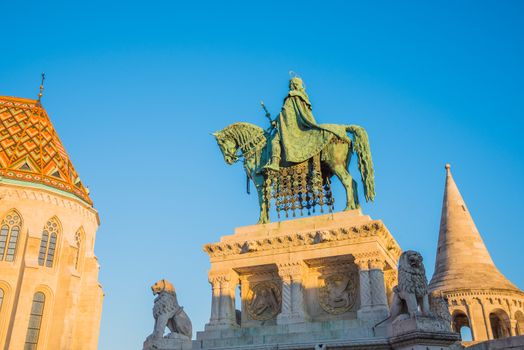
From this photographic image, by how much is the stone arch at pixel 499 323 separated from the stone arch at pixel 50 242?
99.9ft

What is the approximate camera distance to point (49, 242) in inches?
1503

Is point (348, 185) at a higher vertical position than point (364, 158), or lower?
lower

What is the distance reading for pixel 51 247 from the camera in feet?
125

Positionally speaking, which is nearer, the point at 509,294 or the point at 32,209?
the point at 509,294

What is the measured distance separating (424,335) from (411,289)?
1.14 m

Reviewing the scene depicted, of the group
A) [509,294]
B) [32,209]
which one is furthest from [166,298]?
[32,209]

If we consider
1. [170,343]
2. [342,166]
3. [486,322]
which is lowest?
[170,343]

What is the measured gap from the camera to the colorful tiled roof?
129 feet

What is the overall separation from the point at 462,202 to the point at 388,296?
64.8 feet

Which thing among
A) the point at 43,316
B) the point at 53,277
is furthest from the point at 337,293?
the point at 53,277

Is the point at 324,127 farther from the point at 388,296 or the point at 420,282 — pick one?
the point at 420,282

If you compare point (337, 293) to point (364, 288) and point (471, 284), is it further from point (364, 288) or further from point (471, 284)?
point (471, 284)

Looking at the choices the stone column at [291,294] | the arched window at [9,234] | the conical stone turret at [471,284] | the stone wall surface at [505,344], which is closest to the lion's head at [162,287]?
the stone column at [291,294]

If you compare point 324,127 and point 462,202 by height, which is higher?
point 462,202
